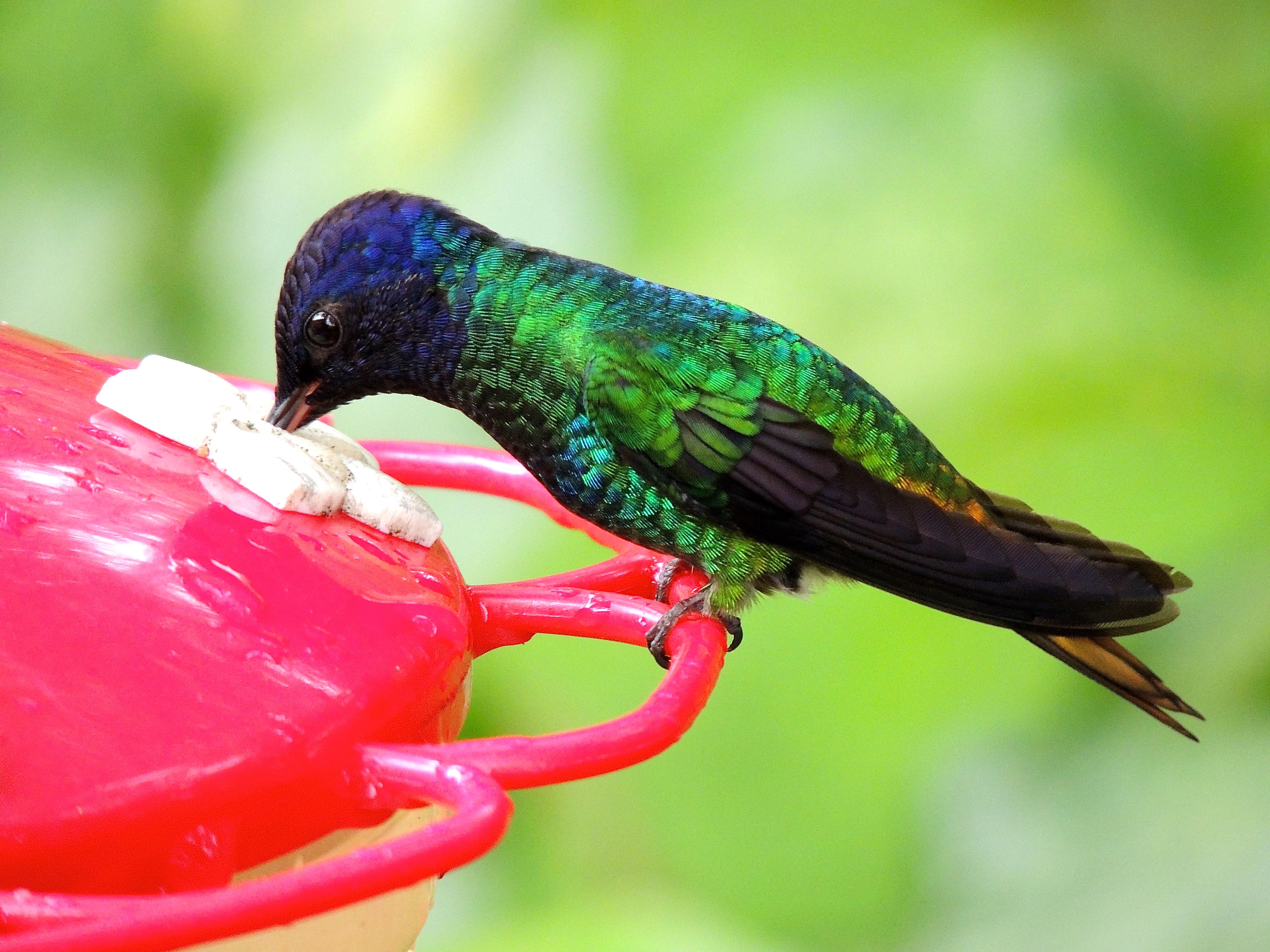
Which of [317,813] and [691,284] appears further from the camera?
[691,284]

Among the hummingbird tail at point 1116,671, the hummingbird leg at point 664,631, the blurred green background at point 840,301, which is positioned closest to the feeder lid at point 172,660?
the hummingbird leg at point 664,631

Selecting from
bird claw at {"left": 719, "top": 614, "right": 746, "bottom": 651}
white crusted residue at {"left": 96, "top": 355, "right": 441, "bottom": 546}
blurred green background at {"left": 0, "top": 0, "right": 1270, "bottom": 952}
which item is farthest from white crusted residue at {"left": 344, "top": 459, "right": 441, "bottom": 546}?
blurred green background at {"left": 0, "top": 0, "right": 1270, "bottom": 952}

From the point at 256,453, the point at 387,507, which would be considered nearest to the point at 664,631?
the point at 387,507

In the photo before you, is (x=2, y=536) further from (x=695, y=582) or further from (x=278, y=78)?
(x=278, y=78)

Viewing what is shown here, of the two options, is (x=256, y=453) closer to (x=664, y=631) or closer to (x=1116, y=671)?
(x=664, y=631)

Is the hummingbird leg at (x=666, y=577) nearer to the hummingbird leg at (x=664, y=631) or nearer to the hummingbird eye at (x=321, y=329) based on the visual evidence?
the hummingbird leg at (x=664, y=631)

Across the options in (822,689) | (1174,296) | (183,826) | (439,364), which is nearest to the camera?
(183,826)

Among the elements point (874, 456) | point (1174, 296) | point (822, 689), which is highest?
point (1174, 296)

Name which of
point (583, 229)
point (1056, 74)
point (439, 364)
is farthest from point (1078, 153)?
point (439, 364)
